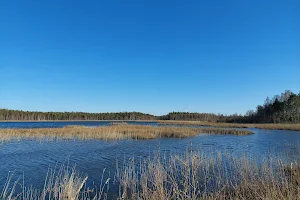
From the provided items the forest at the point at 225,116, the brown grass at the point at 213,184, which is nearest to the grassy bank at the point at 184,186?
the brown grass at the point at 213,184

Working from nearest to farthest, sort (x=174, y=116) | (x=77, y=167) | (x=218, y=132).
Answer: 1. (x=77, y=167)
2. (x=218, y=132)
3. (x=174, y=116)

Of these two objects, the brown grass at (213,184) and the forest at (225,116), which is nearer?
the brown grass at (213,184)

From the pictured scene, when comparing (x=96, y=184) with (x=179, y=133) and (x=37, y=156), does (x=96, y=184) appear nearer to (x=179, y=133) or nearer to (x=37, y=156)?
(x=37, y=156)

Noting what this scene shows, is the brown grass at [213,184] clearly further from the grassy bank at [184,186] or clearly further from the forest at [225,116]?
the forest at [225,116]

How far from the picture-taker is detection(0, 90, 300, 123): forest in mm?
57750

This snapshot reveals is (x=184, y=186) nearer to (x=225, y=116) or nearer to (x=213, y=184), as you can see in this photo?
(x=213, y=184)

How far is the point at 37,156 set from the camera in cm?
1361

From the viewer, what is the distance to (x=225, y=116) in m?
94.7

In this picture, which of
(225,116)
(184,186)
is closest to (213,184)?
(184,186)

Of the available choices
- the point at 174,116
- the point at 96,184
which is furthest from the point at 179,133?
the point at 174,116

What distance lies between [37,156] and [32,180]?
5.43 metres

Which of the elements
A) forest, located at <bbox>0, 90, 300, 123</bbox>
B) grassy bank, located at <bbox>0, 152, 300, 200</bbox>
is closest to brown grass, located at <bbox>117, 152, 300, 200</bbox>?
grassy bank, located at <bbox>0, 152, 300, 200</bbox>

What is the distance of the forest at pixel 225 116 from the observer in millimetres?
57750

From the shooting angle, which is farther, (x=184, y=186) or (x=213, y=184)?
(x=213, y=184)
